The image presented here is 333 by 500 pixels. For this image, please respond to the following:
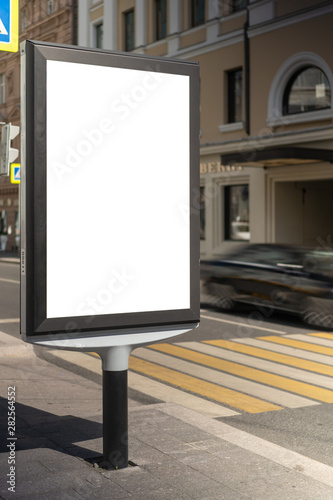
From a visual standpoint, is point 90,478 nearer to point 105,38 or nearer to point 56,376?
point 56,376

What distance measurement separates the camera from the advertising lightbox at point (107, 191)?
13.0ft

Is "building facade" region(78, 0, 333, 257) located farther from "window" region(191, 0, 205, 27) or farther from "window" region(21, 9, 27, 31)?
"window" region(21, 9, 27, 31)

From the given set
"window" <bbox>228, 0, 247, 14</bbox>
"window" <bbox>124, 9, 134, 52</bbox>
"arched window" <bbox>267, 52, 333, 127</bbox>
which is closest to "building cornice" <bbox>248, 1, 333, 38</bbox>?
"arched window" <bbox>267, 52, 333, 127</bbox>

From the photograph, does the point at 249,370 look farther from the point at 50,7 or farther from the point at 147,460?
the point at 50,7

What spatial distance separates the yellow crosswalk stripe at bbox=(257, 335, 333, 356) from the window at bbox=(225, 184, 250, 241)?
13.4 metres

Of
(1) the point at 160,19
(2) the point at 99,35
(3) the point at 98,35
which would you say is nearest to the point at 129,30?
(1) the point at 160,19

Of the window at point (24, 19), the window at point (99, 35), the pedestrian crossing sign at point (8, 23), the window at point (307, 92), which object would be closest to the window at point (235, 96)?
the window at point (307, 92)

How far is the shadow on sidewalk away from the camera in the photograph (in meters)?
4.80

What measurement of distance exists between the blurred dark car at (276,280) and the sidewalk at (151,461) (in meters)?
5.70

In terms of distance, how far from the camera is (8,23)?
807 centimetres

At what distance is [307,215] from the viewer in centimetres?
2280

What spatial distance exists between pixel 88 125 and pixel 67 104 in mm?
172

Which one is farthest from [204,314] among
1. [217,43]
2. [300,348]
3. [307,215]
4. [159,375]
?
[217,43]

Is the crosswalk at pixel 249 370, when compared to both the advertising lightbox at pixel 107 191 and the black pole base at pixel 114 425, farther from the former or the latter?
the advertising lightbox at pixel 107 191
